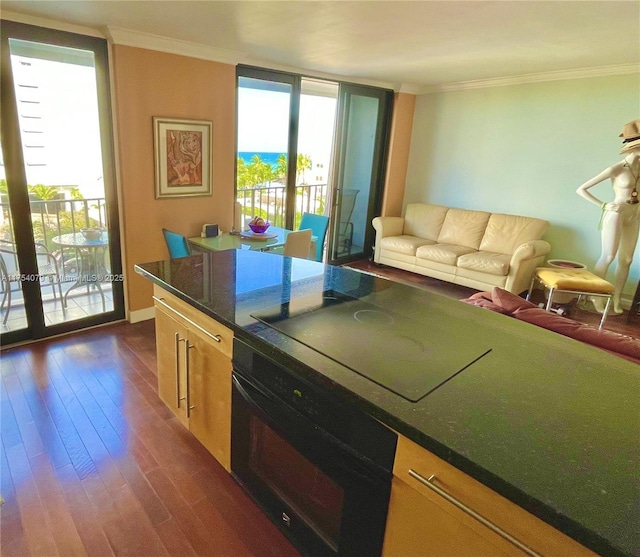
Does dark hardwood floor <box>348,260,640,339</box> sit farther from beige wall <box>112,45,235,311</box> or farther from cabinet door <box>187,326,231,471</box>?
cabinet door <box>187,326,231,471</box>

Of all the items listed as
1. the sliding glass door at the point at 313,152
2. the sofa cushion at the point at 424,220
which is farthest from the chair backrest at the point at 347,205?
the sofa cushion at the point at 424,220

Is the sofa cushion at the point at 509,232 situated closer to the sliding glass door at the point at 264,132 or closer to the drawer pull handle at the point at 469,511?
the sliding glass door at the point at 264,132

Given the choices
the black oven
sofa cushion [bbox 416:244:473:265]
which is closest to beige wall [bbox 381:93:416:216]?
sofa cushion [bbox 416:244:473:265]

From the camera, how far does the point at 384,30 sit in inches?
104

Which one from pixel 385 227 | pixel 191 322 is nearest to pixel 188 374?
pixel 191 322

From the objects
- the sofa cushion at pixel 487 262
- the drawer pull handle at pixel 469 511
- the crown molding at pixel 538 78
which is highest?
the crown molding at pixel 538 78

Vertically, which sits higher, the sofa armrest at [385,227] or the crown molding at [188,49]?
the crown molding at [188,49]

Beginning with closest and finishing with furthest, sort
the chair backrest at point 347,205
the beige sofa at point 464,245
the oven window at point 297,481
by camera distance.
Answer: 1. the oven window at point 297,481
2. the beige sofa at point 464,245
3. the chair backrest at point 347,205

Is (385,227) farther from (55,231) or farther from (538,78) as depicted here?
(55,231)

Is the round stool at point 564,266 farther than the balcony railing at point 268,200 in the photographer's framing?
No

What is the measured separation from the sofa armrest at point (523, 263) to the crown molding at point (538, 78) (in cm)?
167

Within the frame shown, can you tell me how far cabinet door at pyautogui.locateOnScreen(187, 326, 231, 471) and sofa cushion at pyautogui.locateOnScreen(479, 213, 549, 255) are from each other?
12.7 feet

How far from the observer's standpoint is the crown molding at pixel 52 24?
2.54 m

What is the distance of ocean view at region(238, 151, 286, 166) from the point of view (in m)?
4.12
